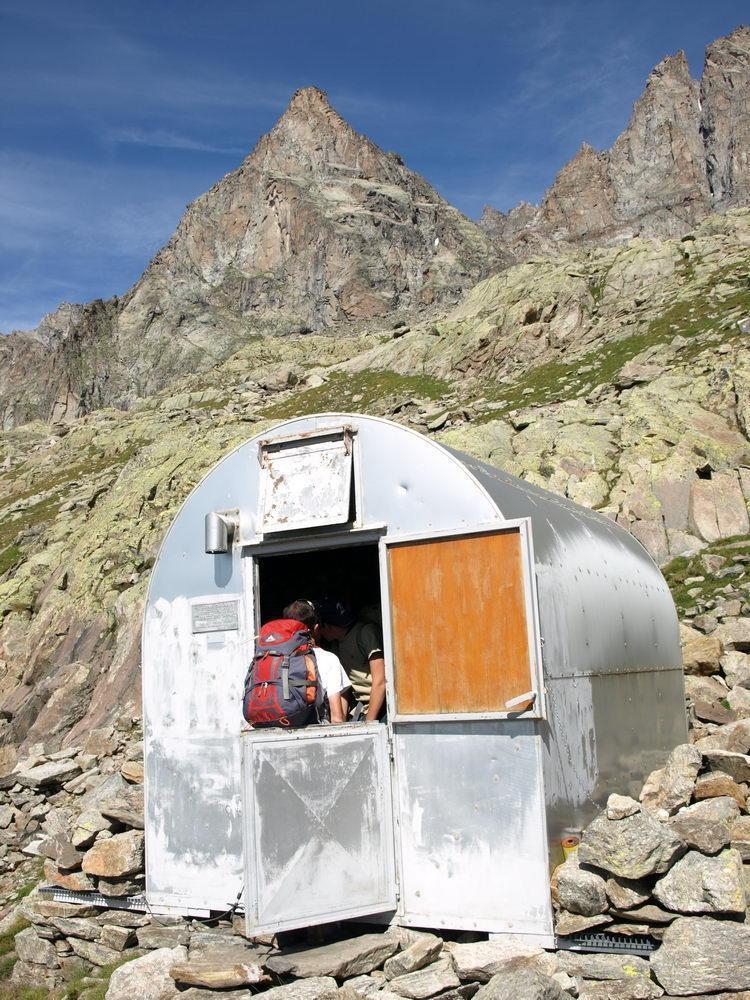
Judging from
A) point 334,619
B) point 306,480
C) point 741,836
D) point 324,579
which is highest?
point 306,480

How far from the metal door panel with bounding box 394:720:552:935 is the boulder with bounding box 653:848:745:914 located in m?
0.92

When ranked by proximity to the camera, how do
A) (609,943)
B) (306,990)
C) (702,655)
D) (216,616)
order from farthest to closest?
(702,655)
(216,616)
(609,943)
(306,990)

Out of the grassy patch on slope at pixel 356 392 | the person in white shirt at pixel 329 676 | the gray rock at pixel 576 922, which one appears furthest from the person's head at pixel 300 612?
the grassy patch on slope at pixel 356 392

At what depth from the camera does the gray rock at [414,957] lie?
655cm

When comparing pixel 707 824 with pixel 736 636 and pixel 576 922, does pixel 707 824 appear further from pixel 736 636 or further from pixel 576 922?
pixel 736 636

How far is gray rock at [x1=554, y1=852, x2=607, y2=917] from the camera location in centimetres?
648

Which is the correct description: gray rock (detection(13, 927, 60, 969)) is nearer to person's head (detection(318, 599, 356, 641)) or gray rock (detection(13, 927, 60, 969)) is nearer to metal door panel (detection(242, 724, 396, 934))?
metal door panel (detection(242, 724, 396, 934))

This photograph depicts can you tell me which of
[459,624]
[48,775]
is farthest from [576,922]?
[48,775]

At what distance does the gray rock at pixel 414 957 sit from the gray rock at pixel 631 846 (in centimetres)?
136

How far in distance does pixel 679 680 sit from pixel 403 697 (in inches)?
210

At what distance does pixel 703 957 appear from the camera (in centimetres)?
591

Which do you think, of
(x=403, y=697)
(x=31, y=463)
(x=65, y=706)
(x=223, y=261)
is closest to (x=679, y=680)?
(x=403, y=697)

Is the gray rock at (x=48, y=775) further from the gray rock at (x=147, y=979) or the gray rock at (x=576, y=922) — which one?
the gray rock at (x=576, y=922)

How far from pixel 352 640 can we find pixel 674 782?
11.9 ft
